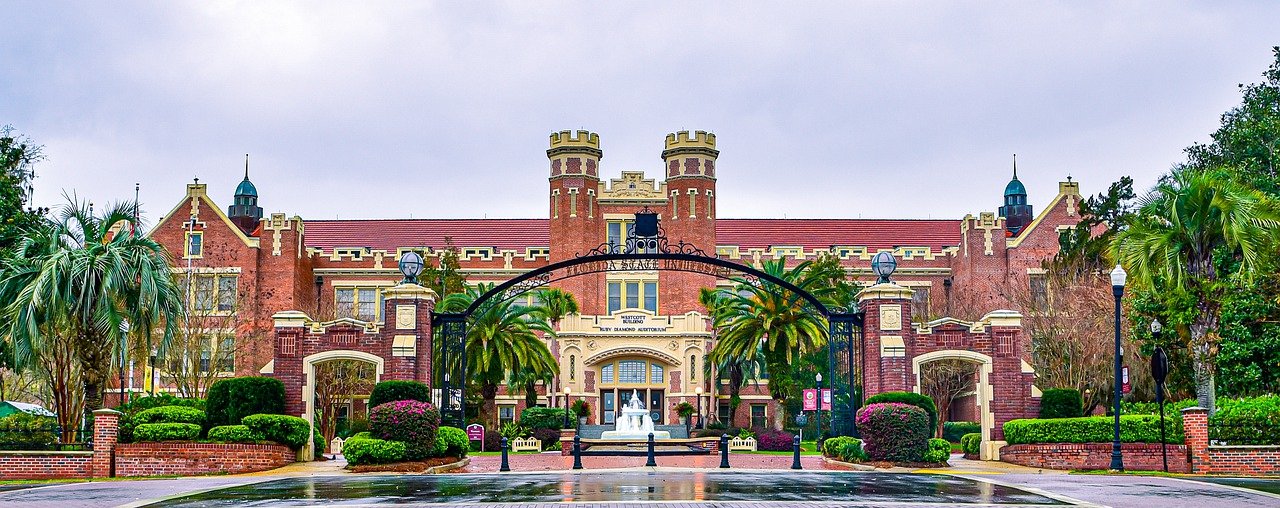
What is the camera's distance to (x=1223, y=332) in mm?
29609

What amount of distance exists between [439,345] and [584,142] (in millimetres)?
29116

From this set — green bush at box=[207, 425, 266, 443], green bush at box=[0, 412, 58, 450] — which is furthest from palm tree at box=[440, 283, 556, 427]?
green bush at box=[0, 412, 58, 450]

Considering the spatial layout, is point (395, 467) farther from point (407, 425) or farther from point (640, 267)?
point (640, 267)

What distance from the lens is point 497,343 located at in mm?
43500

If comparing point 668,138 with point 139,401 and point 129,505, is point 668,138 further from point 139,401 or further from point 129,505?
point 129,505

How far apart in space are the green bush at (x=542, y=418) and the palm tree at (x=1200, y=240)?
23.9 meters

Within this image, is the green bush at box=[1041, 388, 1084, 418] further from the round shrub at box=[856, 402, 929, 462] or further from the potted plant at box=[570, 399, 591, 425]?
the potted plant at box=[570, 399, 591, 425]

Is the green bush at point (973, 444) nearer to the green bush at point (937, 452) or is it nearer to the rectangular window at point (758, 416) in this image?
the green bush at point (937, 452)

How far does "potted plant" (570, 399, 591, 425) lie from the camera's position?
52.3 meters

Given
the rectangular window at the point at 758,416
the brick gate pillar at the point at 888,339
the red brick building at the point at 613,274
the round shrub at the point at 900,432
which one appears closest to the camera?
the round shrub at the point at 900,432

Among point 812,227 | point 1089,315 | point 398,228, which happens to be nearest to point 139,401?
point 1089,315

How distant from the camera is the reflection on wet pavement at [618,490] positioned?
1670cm

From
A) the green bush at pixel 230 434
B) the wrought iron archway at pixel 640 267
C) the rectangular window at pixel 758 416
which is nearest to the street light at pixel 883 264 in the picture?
the wrought iron archway at pixel 640 267

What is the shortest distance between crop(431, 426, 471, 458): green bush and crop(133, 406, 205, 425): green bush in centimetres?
539
